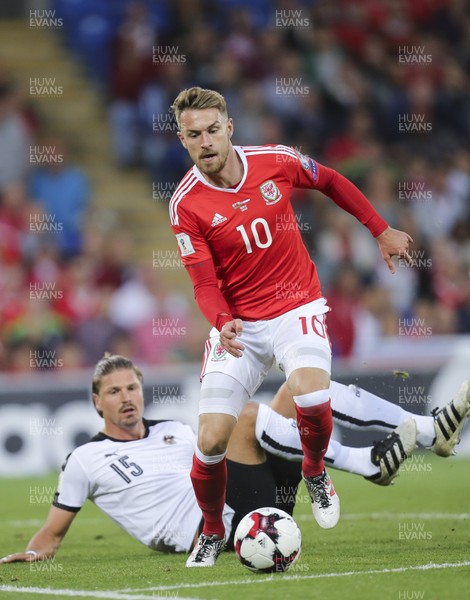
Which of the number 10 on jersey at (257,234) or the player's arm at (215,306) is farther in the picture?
the number 10 on jersey at (257,234)

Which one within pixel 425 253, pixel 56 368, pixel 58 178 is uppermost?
pixel 58 178

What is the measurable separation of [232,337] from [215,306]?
1.08 ft

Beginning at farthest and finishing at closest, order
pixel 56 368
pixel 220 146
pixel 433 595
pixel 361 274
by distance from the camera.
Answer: pixel 361 274, pixel 56 368, pixel 220 146, pixel 433 595

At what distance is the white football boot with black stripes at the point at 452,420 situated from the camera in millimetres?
7484

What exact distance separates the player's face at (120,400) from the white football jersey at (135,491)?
A: 14 cm

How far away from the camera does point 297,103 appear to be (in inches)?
645

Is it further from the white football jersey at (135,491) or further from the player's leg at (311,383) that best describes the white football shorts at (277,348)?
the white football jersey at (135,491)

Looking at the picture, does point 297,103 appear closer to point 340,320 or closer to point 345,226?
point 345,226

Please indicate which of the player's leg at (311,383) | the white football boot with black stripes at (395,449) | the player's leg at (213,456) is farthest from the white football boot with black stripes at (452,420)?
the player's leg at (213,456)

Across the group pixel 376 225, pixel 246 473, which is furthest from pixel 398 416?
pixel 376 225

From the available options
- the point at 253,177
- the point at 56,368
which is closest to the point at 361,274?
the point at 56,368

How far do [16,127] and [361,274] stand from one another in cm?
481

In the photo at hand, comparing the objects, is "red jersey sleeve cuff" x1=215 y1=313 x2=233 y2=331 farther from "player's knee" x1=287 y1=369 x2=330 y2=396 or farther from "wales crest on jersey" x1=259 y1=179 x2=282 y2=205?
"wales crest on jersey" x1=259 y1=179 x2=282 y2=205

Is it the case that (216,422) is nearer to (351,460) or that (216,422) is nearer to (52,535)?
(351,460)
